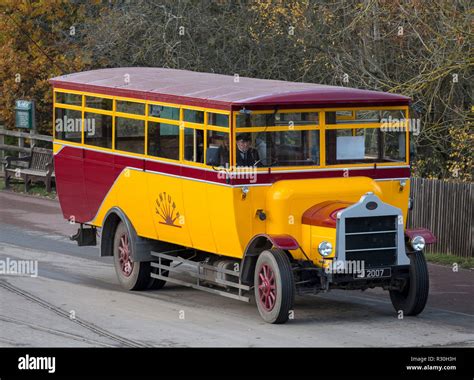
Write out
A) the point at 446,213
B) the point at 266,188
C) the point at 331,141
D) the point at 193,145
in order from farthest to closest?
the point at 446,213 < the point at 193,145 < the point at 331,141 < the point at 266,188

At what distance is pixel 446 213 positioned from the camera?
19516 mm

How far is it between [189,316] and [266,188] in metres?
1.82

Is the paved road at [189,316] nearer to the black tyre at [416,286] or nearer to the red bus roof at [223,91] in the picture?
the black tyre at [416,286]

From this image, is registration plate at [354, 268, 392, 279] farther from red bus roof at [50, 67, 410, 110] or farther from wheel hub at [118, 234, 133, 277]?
wheel hub at [118, 234, 133, 277]

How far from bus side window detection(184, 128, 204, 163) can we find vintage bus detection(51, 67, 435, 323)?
2cm

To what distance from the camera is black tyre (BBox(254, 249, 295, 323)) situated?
44.9ft

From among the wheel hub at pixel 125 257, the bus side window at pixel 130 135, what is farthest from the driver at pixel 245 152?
the wheel hub at pixel 125 257

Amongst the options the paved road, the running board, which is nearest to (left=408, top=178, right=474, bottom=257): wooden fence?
the paved road

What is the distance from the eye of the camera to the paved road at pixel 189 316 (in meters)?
13.1

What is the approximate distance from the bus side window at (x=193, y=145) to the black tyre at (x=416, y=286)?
289 centimetres

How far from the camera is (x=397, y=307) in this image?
14.8m

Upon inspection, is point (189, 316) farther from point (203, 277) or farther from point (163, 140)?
point (163, 140)

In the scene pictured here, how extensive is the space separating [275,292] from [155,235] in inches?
114

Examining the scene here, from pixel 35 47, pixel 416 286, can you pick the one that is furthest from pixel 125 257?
pixel 35 47
